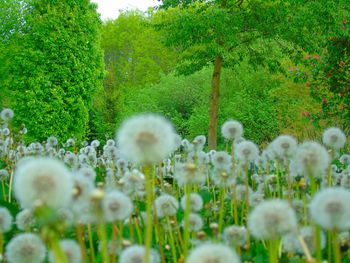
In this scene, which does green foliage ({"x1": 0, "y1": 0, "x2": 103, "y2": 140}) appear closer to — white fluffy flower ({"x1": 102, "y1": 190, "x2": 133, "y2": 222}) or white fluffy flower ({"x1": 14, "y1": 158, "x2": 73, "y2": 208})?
white fluffy flower ({"x1": 102, "y1": 190, "x2": 133, "y2": 222})

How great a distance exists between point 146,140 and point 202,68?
65.5 feet

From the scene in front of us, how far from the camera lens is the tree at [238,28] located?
17.4 metres

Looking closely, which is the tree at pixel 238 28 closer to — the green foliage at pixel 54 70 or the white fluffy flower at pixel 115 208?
the green foliage at pixel 54 70

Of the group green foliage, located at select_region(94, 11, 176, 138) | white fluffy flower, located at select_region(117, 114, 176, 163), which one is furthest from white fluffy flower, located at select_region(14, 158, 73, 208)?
green foliage, located at select_region(94, 11, 176, 138)

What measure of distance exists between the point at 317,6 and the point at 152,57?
27866mm

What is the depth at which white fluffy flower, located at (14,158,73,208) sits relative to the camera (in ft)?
3.69

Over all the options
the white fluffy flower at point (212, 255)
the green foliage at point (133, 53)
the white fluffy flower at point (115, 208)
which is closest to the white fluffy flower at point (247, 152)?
the white fluffy flower at point (115, 208)

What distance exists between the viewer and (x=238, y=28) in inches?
782

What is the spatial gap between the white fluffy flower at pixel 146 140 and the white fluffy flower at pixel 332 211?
1.25 ft

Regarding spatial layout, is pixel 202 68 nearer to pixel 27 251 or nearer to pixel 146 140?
pixel 27 251

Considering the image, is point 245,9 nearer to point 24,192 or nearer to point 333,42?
point 333,42

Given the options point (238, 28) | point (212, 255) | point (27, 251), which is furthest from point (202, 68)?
point (212, 255)

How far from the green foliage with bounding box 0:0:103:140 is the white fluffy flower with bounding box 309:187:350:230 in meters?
23.7

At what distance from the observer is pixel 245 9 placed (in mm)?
20641
